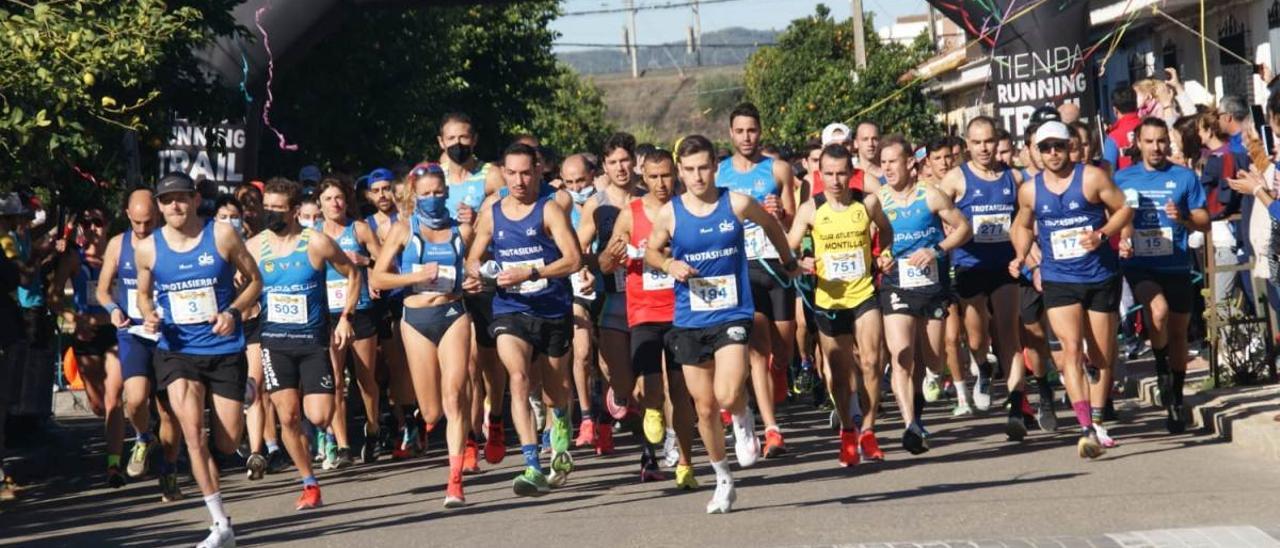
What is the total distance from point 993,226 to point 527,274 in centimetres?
399

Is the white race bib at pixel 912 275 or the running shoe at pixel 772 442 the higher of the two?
the white race bib at pixel 912 275

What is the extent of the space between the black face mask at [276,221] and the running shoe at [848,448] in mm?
3649

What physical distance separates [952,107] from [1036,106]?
35165 millimetres

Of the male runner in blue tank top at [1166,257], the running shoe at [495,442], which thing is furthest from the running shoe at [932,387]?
the running shoe at [495,442]

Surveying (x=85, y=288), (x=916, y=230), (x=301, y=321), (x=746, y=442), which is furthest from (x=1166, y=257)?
(x=85, y=288)

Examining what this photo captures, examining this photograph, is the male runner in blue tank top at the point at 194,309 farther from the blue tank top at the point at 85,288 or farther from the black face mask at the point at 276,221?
the blue tank top at the point at 85,288

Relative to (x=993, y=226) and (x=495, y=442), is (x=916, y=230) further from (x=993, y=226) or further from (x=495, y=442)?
(x=495, y=442)

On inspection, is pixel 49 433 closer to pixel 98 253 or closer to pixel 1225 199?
pixel 98 253

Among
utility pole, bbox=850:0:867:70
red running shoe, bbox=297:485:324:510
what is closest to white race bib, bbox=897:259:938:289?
red running shoe, bbox=297:485:324:510

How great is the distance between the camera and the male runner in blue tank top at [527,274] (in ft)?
40.3

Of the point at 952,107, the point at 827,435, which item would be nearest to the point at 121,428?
the point at 827,435

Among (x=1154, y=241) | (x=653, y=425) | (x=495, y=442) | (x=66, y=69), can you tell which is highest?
(x=66, y=69)

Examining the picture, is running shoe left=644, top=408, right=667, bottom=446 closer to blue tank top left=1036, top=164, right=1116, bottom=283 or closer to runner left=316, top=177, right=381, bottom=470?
blue tank top left=1036, top=164, right=1116, bottom=283

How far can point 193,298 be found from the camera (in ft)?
37.2
